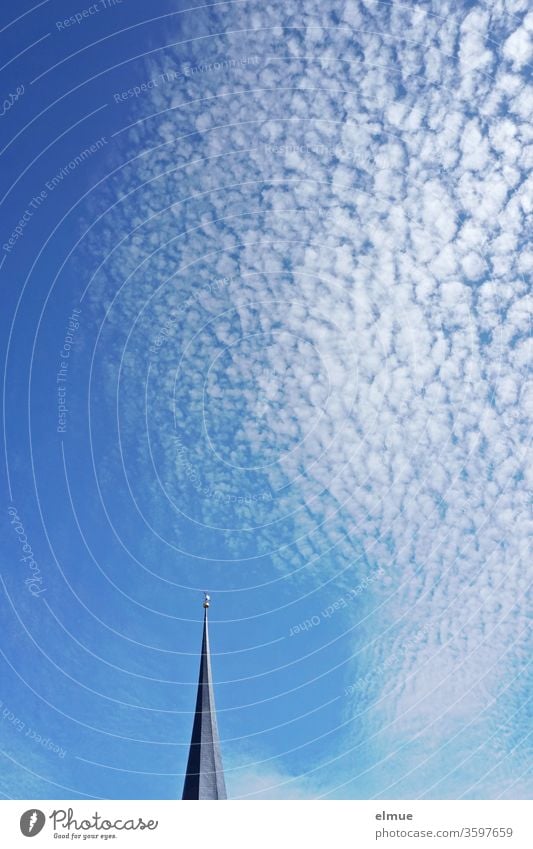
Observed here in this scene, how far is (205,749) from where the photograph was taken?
6300 cm

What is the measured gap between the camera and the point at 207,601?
221 ft

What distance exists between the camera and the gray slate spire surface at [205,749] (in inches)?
2365

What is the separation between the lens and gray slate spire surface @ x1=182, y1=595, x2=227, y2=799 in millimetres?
60062

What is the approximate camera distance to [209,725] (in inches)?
2574
